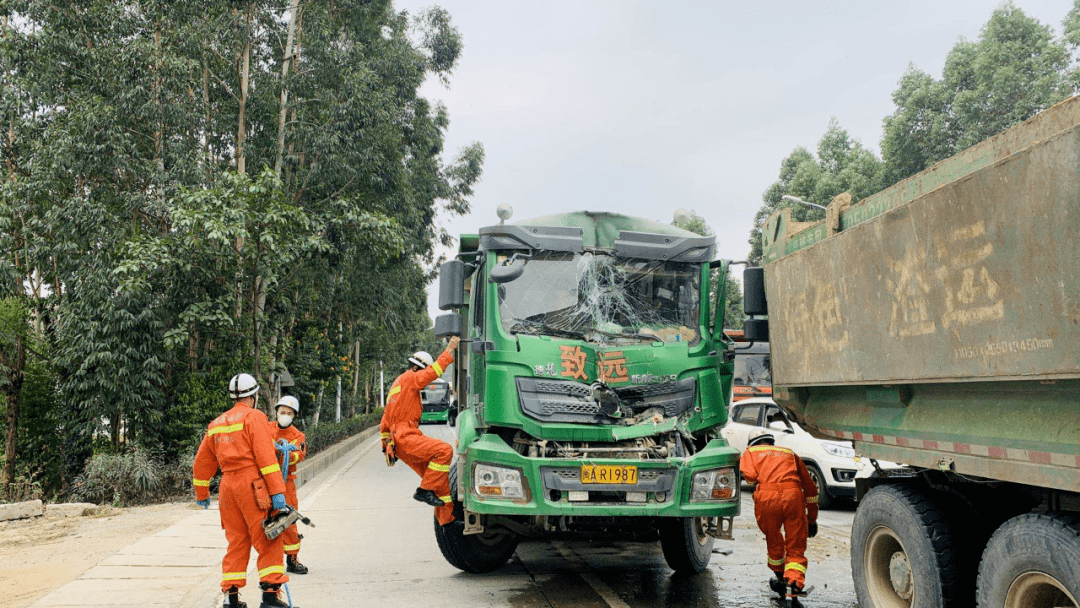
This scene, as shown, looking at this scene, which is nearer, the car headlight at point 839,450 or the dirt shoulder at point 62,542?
the dirt shoulder at point 62,542

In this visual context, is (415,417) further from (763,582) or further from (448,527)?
(763,582)

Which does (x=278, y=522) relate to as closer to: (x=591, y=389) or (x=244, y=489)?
(x=244, y=489)

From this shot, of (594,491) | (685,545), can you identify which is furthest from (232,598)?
(685,545)

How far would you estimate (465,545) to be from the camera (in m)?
7.43

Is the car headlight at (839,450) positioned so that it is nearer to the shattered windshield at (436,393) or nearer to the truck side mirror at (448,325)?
the truck side mirror at (448,325)

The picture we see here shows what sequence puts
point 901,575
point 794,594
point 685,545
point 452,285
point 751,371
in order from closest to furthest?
point 901,575, point 794,594, point 452,285, point 685,545, point 751,371

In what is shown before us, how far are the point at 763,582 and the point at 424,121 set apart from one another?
20.1m

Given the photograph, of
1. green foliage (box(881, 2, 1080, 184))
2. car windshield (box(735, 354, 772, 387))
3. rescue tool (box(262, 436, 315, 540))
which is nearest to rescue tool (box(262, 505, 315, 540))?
rescue tool (box(262, 436, 315, 540))

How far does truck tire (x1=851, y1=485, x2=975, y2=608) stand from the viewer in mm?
4434

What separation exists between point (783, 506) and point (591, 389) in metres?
1.62

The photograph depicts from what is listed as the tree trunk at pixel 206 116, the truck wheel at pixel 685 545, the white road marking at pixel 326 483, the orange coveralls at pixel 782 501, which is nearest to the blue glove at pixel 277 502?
the truck wheel at pixel 685 545

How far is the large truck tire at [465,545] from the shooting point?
7.41m

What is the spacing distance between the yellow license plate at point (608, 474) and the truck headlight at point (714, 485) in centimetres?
48

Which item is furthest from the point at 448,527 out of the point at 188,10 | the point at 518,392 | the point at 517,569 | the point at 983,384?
the point at 188,10
